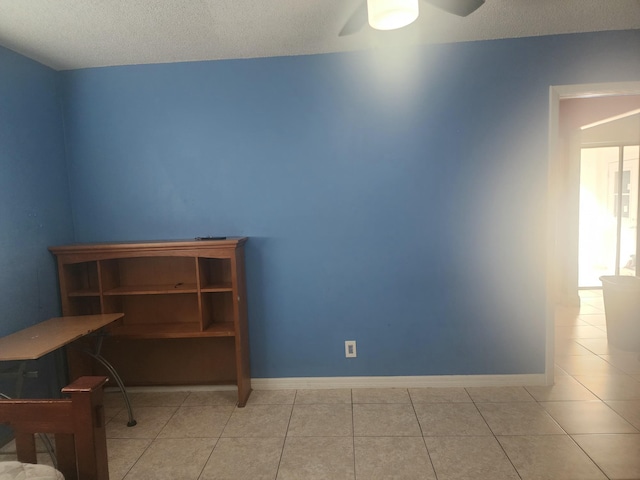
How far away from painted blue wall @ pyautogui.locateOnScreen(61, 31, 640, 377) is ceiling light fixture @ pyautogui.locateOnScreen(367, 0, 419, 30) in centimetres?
108

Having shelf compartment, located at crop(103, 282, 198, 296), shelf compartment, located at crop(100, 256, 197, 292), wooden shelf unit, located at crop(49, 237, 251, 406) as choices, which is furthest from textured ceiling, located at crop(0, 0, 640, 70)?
shelf compartment, located at crop(103, 282, 198, 296)

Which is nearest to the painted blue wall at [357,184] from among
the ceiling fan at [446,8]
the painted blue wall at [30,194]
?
the painted blue wall at [30,194]

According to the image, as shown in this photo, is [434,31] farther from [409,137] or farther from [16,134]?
[16,134]

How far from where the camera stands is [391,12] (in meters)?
1.63

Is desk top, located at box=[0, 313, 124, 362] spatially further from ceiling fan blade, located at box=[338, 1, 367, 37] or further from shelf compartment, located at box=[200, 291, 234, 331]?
ceiling fan blade, located at box=[338, 1, 367, 37]

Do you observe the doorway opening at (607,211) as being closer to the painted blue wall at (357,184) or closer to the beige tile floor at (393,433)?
the beige tile floor at (393,433)

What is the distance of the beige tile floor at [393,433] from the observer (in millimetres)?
2039

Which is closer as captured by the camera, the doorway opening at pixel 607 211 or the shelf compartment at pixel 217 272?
the shelf compartment at pixel 217 272

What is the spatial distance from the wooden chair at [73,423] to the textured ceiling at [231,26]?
1.91m

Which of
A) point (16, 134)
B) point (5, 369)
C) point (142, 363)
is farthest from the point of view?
point (142, 363)

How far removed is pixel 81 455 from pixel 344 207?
2092mm

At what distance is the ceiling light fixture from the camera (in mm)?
1609

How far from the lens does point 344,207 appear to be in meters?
2.86

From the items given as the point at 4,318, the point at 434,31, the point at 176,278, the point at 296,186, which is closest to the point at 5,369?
the point at 4,318
